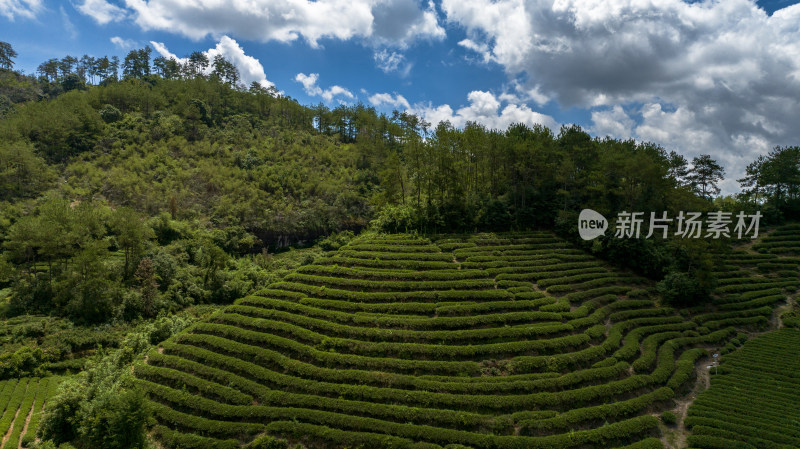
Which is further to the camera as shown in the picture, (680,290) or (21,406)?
(680,290)

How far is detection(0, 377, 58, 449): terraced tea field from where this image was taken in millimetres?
21438

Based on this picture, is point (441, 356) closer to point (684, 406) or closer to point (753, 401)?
point (684, 406)

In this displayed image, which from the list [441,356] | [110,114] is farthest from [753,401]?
[110,114]

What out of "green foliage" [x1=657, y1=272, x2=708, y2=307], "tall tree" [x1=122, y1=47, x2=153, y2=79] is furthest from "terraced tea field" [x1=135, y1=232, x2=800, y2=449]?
"tall tree" [x1=122, y1=47, x2=153, y2=79]

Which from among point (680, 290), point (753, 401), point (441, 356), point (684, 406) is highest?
point (680, 290)

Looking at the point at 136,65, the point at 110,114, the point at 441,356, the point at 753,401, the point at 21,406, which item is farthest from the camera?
the point at 136,65

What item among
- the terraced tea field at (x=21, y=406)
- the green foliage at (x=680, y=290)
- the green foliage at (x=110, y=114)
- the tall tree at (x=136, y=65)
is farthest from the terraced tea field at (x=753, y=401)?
the tall tree at (x=136, y=65)

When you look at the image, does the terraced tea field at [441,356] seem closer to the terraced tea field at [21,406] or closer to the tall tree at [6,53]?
the terraced tea field at [21,406]

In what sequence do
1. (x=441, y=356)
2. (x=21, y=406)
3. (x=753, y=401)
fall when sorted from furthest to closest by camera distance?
1. (x=21, y=406)
2. (x=441, y=356)
3. (x=753, y=401)

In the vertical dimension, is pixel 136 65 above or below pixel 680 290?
above

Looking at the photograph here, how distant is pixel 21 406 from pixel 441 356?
3070 cm

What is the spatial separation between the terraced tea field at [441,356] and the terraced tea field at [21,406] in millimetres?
7252

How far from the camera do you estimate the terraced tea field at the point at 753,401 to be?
61.0ft

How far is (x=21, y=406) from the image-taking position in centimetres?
2403
